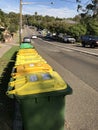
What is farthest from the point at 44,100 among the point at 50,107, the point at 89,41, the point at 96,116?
the point at 89,41


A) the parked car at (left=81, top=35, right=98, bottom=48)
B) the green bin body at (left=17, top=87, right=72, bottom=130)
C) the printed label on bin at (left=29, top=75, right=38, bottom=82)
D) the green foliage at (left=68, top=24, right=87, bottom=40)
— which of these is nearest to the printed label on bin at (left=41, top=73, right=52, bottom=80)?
the printed label on bin at (left=29, top=75, right=38, bottom=82)

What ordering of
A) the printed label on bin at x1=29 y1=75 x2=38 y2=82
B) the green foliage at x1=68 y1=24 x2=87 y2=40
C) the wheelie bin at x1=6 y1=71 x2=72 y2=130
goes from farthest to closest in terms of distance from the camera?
the green foliage at x1=68 y1=24 x2=87 y2=40, the printed label on bin at x1=29 y1=75 x2=38 y2=82, the wheelie bin at x1=6 y1=71 x2=72 y2=130

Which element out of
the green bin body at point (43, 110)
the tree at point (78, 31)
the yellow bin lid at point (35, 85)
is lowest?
the tree at point (78, 31)

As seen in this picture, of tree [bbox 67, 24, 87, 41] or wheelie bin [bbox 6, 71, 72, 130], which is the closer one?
wheelie bin [bbox 6, 71, 72, 130]

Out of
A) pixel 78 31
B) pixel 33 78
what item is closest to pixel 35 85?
pixel 33 78

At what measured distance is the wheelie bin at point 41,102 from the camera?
16.0 feet

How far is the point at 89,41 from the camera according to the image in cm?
4447

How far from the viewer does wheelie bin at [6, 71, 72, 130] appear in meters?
4.87

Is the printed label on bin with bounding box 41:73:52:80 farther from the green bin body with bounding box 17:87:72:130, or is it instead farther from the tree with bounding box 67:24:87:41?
the tree with bounding box 67:24:87:41

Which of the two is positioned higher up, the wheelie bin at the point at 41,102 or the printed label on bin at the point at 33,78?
the printed label on bin at the point at 33,78

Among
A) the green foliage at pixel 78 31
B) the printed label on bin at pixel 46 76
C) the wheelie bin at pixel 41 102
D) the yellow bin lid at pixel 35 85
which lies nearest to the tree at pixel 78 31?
the green foliage at pixel 78 31

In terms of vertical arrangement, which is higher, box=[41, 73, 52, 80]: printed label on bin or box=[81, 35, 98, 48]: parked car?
box=[41, 73, 52, 80]: printed label on bin

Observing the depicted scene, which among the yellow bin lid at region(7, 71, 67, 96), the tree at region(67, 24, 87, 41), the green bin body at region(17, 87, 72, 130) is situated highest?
the yellow bin lid at region(7, 71, 67, 96)

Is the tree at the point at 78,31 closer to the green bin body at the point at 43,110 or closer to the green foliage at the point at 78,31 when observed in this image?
the green foliage at the point at 78,31
